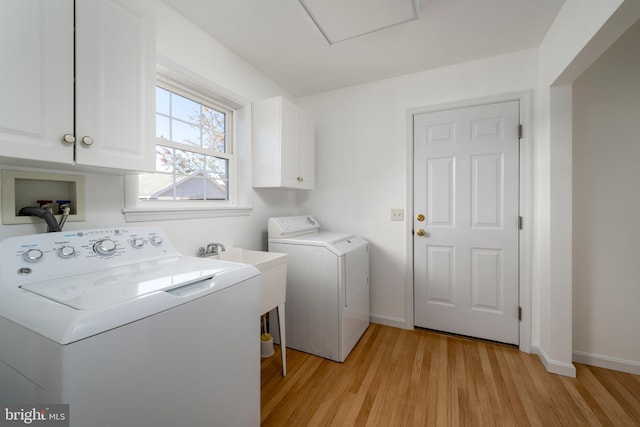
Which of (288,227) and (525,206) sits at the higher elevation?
(525,206)

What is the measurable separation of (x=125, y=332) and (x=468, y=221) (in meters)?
2.39

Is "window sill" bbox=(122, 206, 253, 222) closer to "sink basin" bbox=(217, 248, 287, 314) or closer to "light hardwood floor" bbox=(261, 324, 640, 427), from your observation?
Result: "sink basin" bbox=(217, 248, 287, 314)

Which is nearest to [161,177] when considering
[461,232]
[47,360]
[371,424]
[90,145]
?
[90,145]

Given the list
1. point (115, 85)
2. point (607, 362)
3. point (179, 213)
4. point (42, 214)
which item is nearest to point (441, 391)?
point (607, 362)

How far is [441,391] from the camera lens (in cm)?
164

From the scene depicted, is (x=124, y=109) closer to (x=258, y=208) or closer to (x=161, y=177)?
(x=161, y=177)

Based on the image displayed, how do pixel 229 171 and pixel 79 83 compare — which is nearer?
pixel 79 83

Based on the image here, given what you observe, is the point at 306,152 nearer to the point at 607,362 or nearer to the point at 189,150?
the point at 189,150

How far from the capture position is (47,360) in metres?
0.63

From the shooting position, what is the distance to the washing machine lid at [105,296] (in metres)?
0.65

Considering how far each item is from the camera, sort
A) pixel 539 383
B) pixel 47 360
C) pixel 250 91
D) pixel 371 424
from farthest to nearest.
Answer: pixel 250 91, pixel 539 383, pixel 371 424, pixel 47 360

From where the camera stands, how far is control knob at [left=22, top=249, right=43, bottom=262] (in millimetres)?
939

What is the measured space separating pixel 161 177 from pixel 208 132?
1.83ft

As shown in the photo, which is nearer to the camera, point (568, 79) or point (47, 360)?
point (47, 360)
